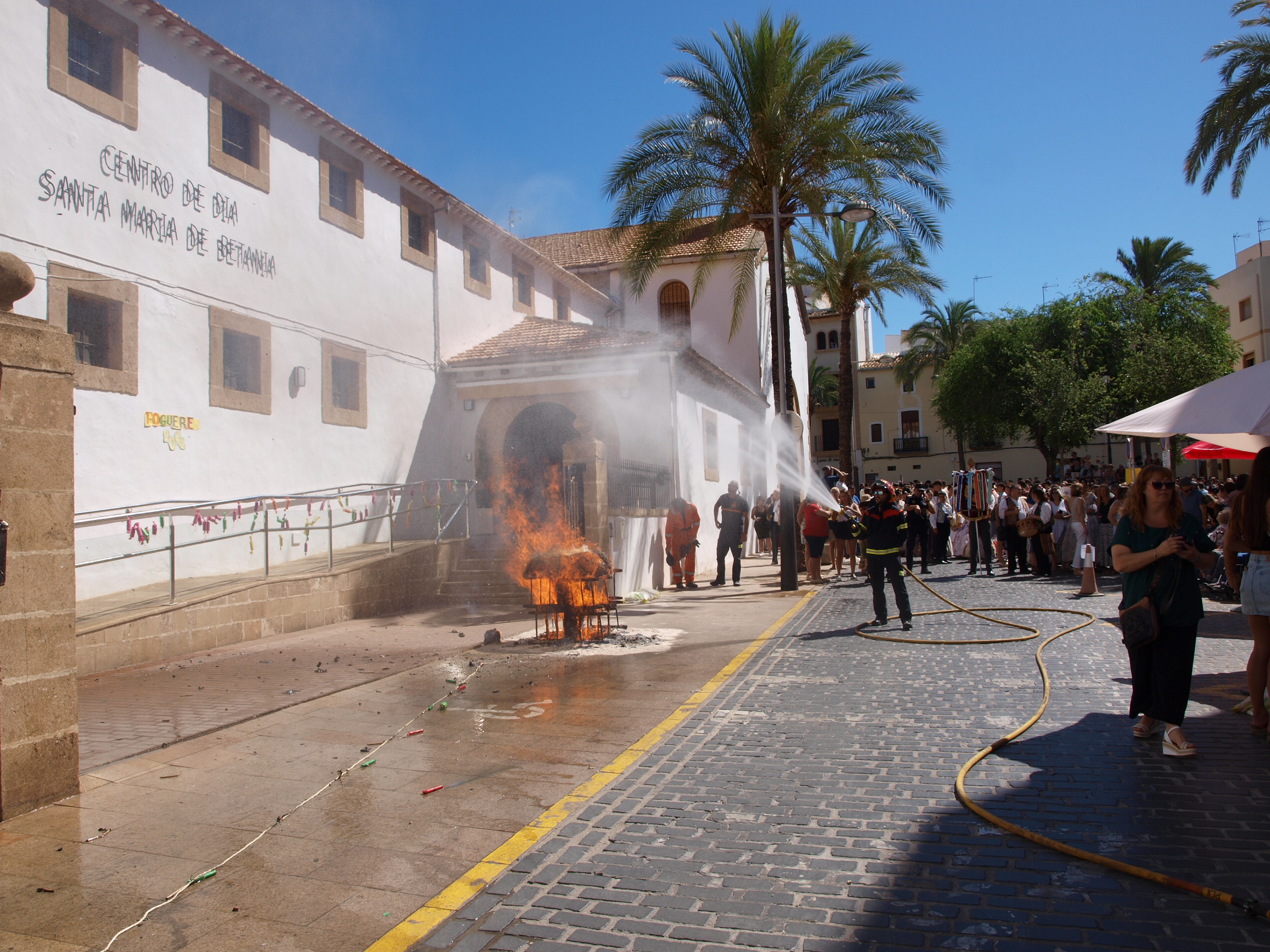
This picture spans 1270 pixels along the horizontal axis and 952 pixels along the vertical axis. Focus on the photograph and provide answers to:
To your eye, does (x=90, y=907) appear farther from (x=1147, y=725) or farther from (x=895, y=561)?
(x=895, y=561)

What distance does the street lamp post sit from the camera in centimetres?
1509

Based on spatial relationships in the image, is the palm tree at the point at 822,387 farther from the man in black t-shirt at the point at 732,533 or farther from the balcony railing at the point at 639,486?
the man in black t-shirt at the point at 732,533

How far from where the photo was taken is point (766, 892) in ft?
11.5

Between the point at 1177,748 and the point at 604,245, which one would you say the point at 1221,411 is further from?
the point at 604,245

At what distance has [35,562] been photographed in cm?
460

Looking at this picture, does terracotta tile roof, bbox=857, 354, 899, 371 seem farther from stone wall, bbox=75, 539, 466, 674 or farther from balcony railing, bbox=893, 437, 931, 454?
stone wall, bbox=75, 539, 466, 674

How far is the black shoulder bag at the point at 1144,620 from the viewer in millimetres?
5250

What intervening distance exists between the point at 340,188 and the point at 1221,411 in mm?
14359

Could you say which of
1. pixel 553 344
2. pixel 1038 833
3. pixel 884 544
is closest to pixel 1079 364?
pixel 553 344

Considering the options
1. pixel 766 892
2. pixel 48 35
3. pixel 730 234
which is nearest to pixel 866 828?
pixel 766 892

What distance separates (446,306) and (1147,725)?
639 inches

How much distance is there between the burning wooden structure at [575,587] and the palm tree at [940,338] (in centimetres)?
4217

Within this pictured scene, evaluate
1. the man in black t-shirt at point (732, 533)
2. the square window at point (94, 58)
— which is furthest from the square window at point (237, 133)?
the man in black t-shirt at point (732, 533)

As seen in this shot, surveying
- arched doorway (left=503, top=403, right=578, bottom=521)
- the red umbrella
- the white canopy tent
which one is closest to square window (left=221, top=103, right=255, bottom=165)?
arched doorway (left=503, top=403, right=578, bottom=521)
